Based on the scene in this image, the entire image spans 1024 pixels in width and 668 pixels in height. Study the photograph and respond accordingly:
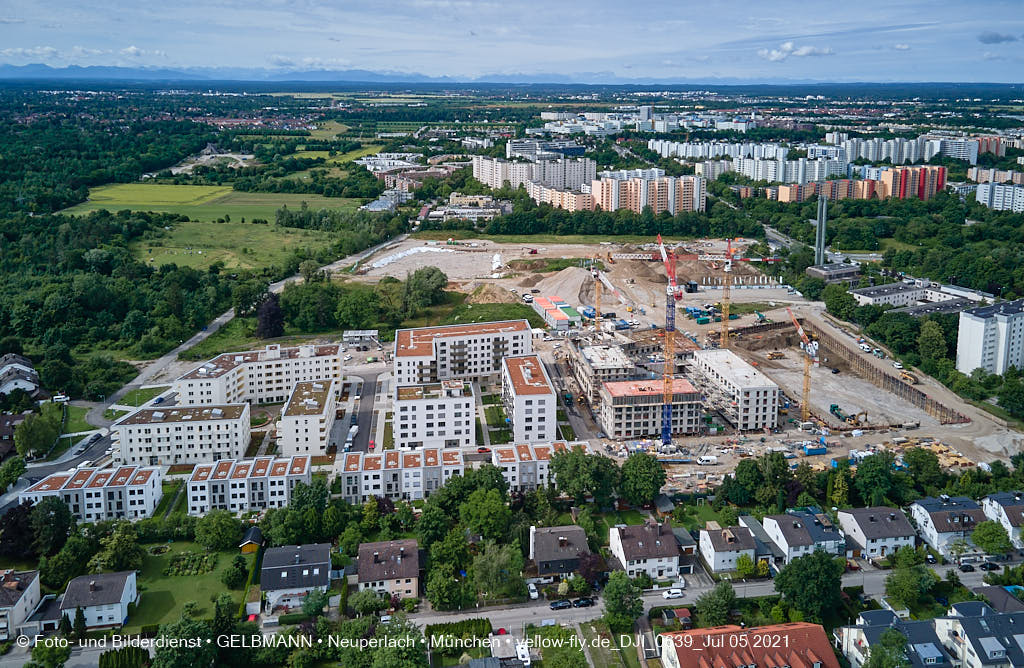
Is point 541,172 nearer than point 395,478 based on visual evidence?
No

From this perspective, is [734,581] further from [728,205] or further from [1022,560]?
[728,205]

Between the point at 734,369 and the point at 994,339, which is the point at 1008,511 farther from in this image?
the point at 994,339

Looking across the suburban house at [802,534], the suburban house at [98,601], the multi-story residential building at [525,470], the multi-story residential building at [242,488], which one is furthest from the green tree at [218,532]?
the suburban house at [802,534]

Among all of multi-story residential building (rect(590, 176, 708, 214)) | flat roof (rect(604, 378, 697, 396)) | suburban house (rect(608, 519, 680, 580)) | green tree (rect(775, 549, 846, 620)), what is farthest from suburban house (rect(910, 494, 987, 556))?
multi-story residential building (rect(590, 176, 708, 214))

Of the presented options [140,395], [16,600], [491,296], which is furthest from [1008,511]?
[491,296]

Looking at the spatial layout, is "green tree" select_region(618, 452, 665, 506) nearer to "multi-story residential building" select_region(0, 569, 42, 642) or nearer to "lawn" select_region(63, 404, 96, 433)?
"multi-story residential building" select_region(0, 569, 42, 642)

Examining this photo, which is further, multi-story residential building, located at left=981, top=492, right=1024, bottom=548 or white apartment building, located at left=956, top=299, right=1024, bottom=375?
white apartment building, located at left=956, top=299, right=1024, bottom=375
